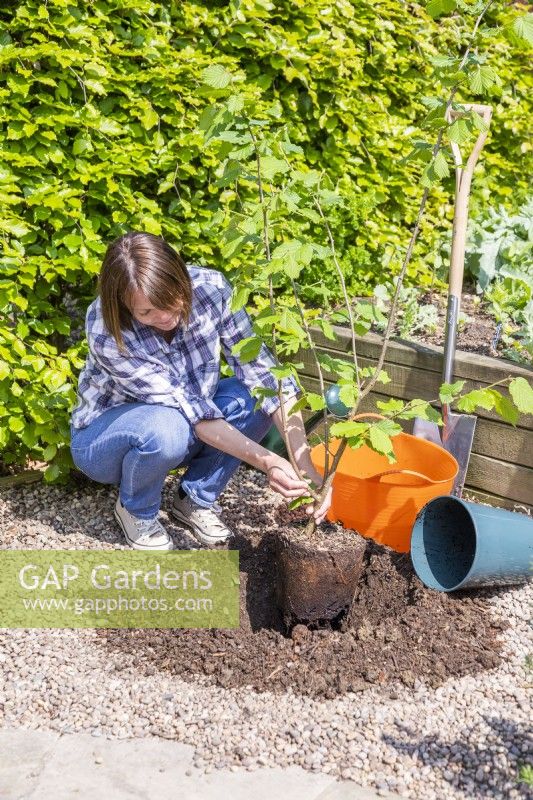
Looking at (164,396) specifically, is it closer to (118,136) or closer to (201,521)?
(201,521)

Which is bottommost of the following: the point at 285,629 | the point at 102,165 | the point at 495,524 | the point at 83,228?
the point at 285,629

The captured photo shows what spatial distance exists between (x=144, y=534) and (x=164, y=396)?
0.55 meters

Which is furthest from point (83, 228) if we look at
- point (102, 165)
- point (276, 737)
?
point (276, 737)

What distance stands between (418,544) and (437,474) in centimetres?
44

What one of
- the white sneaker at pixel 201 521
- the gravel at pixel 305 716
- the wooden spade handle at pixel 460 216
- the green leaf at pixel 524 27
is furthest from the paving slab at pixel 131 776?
the wooden spade handle at pixel 460 216

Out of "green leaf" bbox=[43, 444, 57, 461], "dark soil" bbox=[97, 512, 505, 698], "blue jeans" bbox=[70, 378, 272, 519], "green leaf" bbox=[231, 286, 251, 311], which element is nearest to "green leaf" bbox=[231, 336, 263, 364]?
"green leaf" bbox=[231, 286, 251, 311]

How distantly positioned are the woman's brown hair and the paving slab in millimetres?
1252

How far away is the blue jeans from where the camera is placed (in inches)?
117

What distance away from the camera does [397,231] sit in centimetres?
420

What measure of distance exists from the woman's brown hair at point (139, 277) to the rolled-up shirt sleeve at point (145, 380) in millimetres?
59

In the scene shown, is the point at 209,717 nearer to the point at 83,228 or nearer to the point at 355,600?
the point at 355,600

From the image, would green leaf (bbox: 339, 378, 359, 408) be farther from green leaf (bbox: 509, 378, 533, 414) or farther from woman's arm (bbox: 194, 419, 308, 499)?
green leaf (bbox: 509, 378, 533, 414)

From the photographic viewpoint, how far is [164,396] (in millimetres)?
2971

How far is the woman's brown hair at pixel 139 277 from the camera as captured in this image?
8.84ft
